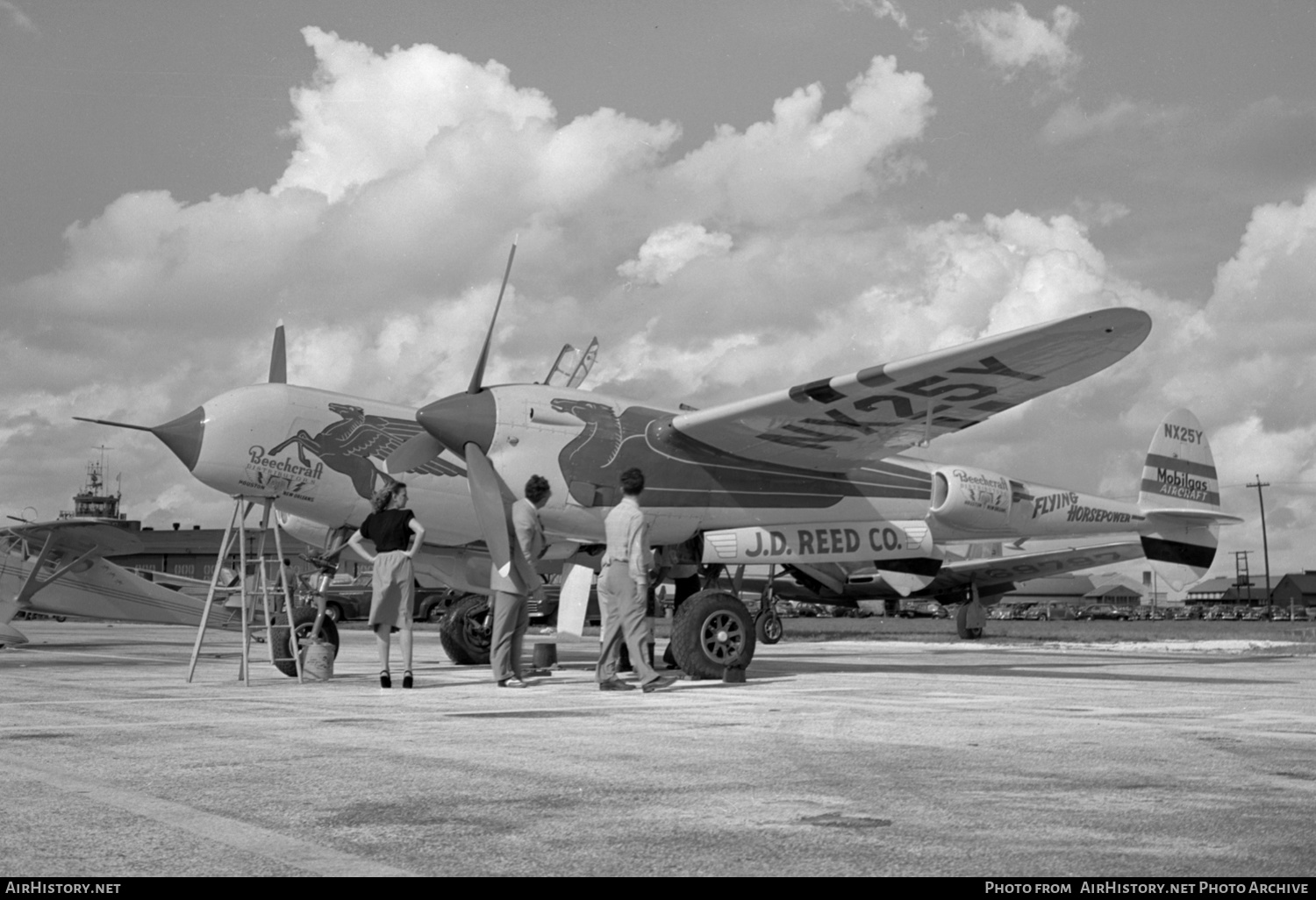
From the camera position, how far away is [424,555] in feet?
52.0

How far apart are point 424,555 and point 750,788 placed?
1167 cm

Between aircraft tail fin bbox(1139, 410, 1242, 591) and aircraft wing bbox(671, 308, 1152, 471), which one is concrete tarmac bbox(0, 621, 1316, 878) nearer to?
aircraft wing bbox(671, 308, 1152, 471)

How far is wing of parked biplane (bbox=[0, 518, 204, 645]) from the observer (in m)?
19.9

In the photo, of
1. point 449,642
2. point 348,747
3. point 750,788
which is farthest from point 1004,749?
point 449,642

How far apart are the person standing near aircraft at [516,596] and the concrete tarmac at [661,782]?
0.94 meters

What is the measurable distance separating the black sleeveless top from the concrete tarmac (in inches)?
59.1

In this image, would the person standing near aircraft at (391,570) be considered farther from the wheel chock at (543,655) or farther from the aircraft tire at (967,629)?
the aircraft tire at (967,629)

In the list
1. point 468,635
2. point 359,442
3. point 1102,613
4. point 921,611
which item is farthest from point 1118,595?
point 359,442

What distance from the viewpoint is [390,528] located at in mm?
10594

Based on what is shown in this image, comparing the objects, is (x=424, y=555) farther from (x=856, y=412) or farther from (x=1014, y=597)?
(x=1014, y=597)

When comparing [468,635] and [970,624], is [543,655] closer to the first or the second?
[468,635]

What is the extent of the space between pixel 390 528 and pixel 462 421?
1311 mm

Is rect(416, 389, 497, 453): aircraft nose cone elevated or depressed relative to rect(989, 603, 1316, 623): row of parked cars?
elevated
